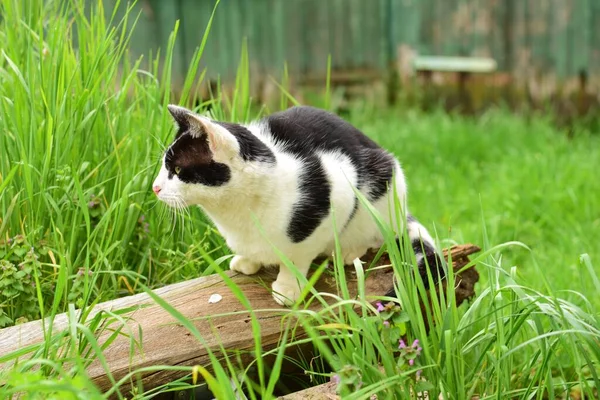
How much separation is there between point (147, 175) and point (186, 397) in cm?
81

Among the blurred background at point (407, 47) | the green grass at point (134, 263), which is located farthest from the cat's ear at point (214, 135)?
the blurred background at point (407, 47)

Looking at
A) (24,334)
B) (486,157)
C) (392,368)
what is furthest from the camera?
(486,157)

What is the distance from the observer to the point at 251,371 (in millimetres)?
2635

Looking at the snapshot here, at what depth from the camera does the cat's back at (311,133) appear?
8.58ft

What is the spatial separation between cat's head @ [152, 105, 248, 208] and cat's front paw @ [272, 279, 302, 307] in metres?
0.37

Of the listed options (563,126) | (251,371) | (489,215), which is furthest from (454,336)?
(563,126)

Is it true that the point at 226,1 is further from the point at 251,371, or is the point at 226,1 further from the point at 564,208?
the point at 251,371

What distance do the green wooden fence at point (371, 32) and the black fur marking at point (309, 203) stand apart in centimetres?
463

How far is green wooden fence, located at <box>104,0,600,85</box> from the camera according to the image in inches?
271

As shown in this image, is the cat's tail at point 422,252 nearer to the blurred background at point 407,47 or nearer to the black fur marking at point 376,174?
the black fur marking at point 376,174

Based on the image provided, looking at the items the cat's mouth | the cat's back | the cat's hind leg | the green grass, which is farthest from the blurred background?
the cat's mouth

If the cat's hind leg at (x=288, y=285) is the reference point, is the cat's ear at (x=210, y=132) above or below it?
above

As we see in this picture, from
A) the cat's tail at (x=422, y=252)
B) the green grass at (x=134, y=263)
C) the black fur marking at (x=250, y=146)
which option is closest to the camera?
the green grass at (x=134, y=263)

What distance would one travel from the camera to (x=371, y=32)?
759 centimetres
